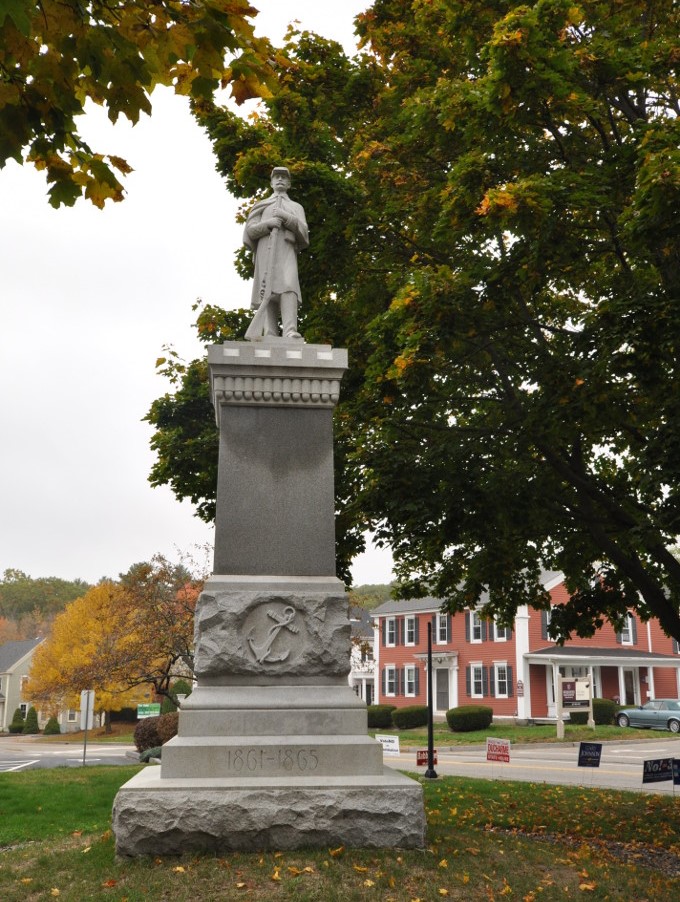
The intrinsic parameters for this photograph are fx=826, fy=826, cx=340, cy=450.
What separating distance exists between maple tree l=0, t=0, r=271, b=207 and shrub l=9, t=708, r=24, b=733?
69.7 meters

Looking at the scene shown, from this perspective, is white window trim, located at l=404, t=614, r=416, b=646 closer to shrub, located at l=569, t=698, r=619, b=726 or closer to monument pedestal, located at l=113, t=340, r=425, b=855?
shrub, located at l=569, t=698, r=619, b=726

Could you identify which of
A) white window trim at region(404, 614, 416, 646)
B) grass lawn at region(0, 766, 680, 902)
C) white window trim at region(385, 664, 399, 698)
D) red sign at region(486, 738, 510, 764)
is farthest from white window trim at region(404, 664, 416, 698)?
grass lawn at region(0, 766, 680, 902)

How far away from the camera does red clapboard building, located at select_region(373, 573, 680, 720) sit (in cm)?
4056

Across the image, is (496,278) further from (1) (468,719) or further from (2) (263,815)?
(1) (468,719)

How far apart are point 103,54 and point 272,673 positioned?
5243 mm

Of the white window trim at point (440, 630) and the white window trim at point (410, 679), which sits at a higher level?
the white window trim at point (440, 630)

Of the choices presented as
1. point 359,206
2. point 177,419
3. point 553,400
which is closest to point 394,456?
point 553,400

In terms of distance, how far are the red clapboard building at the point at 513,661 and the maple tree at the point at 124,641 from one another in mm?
13405

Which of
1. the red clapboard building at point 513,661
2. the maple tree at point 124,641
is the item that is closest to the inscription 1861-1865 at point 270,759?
the maple tree at point 124,641

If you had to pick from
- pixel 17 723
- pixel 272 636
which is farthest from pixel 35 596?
pixel 272 636

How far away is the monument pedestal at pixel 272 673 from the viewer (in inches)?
251

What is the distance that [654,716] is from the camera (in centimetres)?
3638

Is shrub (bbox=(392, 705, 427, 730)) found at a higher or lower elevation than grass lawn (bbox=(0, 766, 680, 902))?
lower

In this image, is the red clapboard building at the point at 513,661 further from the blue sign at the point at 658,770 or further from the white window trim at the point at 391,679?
the blue sign at the point at 658,770
